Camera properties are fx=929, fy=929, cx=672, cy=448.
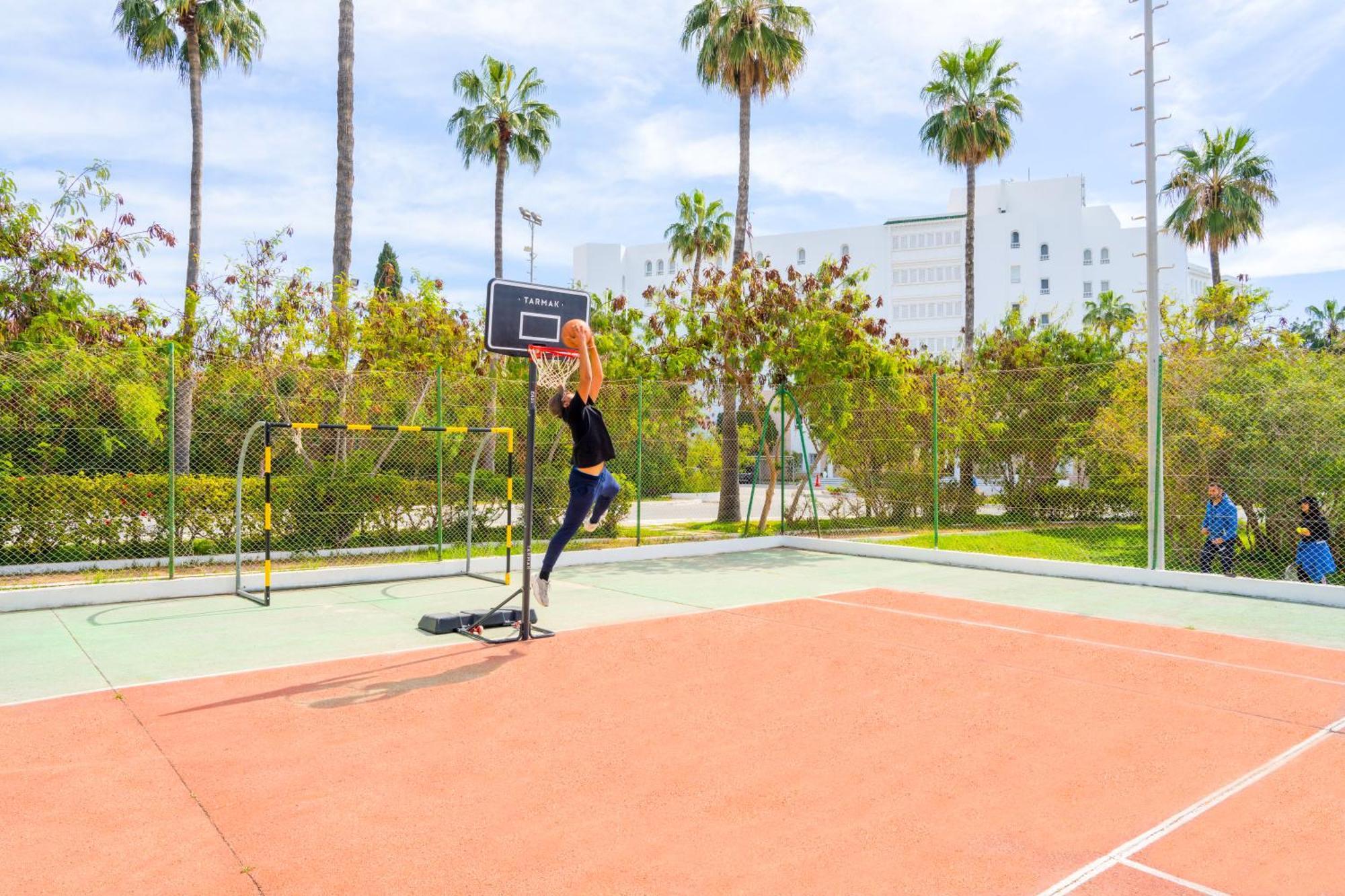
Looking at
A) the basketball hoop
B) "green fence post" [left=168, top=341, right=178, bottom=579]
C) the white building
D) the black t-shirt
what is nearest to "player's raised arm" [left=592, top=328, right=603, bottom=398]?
the black t-shirt

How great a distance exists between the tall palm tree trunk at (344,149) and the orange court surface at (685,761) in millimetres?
8927

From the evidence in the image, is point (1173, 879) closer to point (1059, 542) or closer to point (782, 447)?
point (782, 447)

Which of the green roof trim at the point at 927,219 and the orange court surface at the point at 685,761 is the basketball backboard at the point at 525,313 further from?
the green roof trim at the point at 927,219

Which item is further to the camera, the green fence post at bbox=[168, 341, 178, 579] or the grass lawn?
the grass lawn

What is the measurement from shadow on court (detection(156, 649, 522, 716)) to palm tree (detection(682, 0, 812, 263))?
15794mm

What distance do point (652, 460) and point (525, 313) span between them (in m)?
7.32

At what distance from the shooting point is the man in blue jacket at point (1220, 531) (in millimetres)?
11484

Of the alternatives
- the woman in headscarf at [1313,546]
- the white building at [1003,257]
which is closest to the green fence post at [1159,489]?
the woman in headscarf at [1313,546]

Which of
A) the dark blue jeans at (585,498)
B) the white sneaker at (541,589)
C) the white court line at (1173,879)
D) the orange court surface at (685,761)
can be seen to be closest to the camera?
the white court line at (1173,879)

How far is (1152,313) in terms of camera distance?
476 inches

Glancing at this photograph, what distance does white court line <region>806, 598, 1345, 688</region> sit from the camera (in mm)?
6859

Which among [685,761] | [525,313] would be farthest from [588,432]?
[685,761]

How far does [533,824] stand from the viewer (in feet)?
13.3

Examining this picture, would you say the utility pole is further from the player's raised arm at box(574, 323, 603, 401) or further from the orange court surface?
the player's raised arm at box(574, 323, 603, 401)
